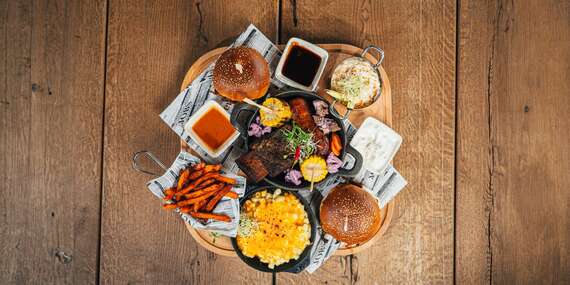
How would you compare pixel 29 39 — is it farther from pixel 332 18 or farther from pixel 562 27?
pixel 562 27

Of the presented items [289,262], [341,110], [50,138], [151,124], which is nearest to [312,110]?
[341,110]

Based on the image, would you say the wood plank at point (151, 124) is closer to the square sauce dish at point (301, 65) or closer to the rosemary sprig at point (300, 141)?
the square sauce dish at point (301, 65)

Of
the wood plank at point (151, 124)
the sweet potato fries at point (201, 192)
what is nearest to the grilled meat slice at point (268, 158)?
the sweet potato fries at point (201, 192)

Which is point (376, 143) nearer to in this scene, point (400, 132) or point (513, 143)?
point (400, 132)

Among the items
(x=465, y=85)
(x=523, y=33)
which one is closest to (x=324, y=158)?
(x=465, y=85)

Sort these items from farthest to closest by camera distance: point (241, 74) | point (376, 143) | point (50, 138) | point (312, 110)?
point (50, 138) → point (376, 143) → point (312, 110) → point (241, 74)

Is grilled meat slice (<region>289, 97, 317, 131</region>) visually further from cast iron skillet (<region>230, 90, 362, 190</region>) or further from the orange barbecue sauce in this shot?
the orange barbecue sauce
